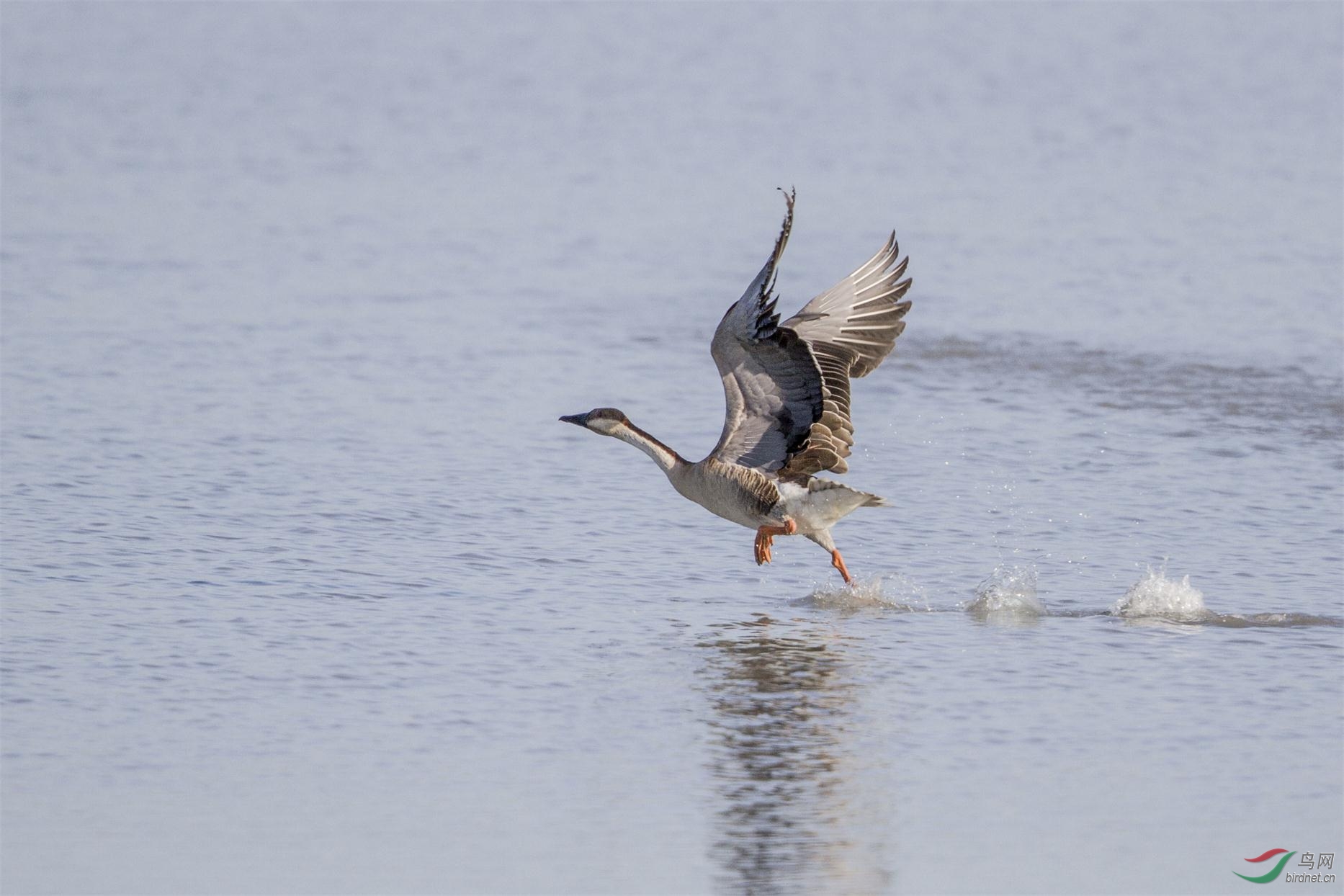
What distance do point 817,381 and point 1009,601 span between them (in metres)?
1.52

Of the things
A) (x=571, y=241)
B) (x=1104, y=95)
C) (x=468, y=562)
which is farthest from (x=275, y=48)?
(x=468, y=562)

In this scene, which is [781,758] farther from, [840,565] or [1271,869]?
[840,565]

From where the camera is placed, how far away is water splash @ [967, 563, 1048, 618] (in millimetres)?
10180

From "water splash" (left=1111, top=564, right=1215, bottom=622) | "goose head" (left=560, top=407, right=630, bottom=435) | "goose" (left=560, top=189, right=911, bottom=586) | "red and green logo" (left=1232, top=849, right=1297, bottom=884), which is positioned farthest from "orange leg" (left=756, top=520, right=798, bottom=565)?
"red and green logo" (left=1232, top=849, right=1297, bottom=884)

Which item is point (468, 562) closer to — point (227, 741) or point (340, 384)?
point (227, 741)

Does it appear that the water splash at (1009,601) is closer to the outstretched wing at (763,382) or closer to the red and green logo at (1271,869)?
the outstretched wing at (763,382)

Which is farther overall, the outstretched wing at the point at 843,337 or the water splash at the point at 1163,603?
the outstretched wing at the point at 843,337

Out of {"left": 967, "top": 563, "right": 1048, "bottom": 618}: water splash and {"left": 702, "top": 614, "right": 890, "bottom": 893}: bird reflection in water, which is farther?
{"left": 967, "top": 563, "right": 1048, "bottom": 618}: water splash

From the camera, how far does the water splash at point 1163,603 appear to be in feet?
33.0

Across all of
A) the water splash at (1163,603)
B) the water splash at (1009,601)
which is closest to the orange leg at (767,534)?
the water splash at (1009,601)

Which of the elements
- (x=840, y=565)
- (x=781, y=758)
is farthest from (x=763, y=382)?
(x=781, y=758)

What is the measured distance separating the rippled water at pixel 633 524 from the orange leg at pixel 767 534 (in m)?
0.26

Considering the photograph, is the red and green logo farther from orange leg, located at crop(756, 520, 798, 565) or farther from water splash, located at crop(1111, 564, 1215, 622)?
orange leg, located at crop(756, 520, 798, 565)

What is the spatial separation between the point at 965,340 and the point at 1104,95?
59.1ft
